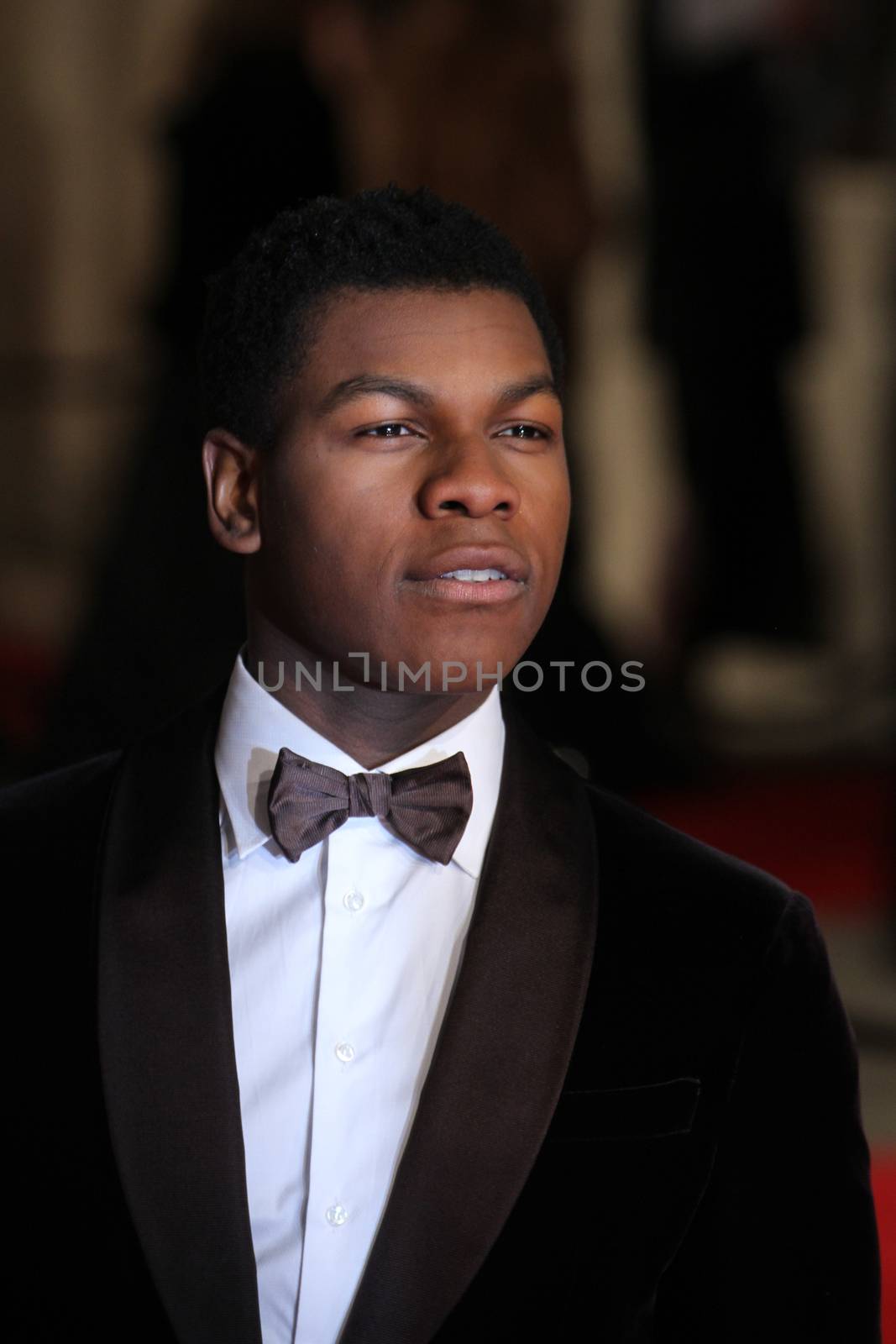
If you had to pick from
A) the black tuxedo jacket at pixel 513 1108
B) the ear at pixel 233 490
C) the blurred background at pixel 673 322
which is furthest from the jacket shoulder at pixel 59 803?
the blurred background at pixel 673 322

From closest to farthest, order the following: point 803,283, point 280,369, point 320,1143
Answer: point 320,1143 < point 280,369 < point 803,283

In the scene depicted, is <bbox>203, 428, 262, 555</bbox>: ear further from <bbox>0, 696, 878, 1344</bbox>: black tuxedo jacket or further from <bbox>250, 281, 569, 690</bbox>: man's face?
<bbox>0, 696, 878, 1344</bbox>: black tuxedo jacket

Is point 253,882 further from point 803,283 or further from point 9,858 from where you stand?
point 803,283

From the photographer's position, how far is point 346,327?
1401mm

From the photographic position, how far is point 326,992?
1384 millimetres

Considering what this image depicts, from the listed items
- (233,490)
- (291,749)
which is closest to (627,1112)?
(291,749)

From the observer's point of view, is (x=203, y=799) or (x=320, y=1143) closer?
(x=320, y=1143)

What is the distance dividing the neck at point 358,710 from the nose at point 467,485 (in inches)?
7.3

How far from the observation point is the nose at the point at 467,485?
1.33 m

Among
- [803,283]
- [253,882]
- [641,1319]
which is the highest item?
[803,283]

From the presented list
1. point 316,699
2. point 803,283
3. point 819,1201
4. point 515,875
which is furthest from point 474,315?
point 803,283

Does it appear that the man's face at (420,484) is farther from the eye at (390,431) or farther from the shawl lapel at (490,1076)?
the shawl lapel at (490,1076)

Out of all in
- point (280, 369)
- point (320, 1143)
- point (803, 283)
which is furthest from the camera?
point (803, 283)

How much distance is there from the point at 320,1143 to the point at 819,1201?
1.40ft
